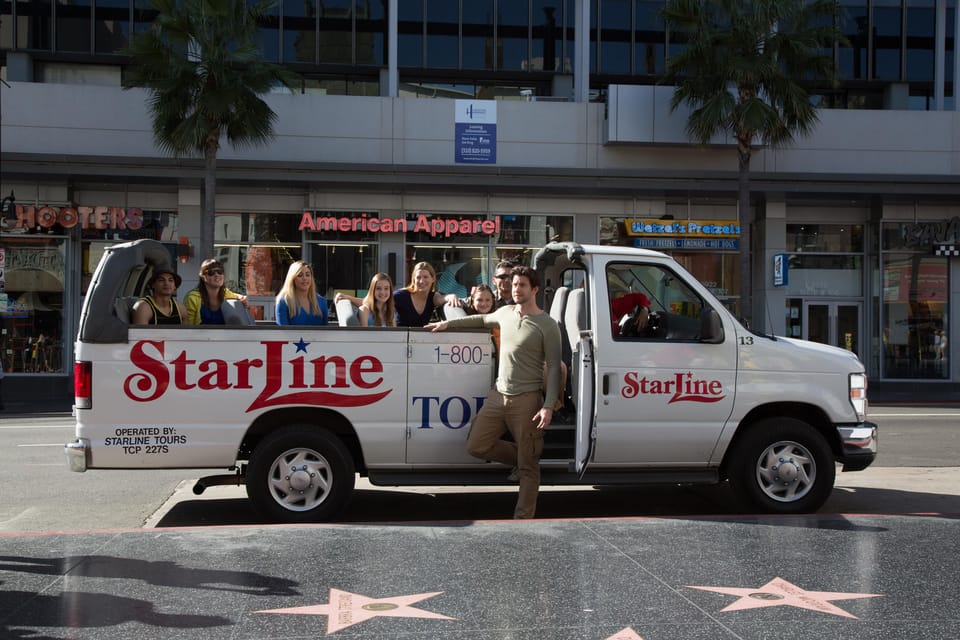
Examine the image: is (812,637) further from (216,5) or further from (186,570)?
(216,5)

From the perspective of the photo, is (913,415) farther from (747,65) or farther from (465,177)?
(465,177)

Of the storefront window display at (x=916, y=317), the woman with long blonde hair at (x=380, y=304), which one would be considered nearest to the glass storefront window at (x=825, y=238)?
the storefront window display at (x=916, y=317)

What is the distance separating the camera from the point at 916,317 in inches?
979

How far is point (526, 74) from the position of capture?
84.7 ft

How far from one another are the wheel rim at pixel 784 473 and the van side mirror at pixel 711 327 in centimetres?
99

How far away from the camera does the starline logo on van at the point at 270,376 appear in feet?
22.1

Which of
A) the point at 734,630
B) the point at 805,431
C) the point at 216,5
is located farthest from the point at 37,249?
the point at 734,630

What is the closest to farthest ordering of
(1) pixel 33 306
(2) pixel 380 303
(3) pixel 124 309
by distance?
(3) pixel 124 309
(2) pixel 380 303
(1) pixel 33 306

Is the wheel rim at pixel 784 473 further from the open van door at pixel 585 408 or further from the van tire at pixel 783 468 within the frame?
the open van door at pixel 585 408

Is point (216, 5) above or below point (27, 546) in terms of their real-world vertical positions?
above

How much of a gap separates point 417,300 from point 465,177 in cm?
1420

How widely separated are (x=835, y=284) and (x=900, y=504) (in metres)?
18.0

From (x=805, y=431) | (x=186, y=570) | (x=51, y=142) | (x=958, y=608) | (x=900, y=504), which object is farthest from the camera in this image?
(x=51, y=142)

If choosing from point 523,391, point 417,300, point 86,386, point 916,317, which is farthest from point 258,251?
point 916,317
